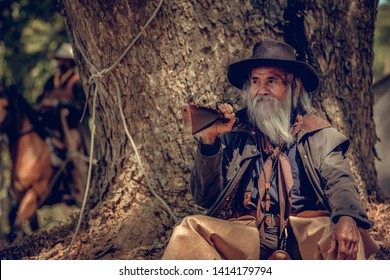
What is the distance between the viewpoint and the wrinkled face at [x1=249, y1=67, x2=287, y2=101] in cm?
510

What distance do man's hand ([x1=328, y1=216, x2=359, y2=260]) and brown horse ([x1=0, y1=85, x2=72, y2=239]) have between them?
18.8 feet

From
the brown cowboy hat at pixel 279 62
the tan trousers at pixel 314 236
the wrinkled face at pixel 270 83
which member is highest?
the brown cowboy hat at pixel 279 62

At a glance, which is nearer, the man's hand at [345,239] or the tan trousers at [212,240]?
the man's hand at [345,239]

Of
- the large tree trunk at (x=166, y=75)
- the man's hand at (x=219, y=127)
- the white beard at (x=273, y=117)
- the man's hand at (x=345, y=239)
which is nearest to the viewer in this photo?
the man's hand at (x=345, y=239)

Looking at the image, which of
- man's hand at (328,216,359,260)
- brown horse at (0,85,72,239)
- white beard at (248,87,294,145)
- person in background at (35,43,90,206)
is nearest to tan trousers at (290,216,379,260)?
man's hand at (328,216,359,260)

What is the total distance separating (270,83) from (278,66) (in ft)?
0.38

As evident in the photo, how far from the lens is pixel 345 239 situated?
15.2ft

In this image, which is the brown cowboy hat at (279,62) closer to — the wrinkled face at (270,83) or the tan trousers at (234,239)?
the wrinkled face at (270,83)

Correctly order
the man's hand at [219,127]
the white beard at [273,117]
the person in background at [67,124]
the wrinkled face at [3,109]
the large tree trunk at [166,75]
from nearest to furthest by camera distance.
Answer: the man's hand at [219,127] < the white beard at [273,117] < the large tree trunk at [166,75] < the wrinkled face at [3,109] < the person in background at [67,124]

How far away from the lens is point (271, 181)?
16.4 feet

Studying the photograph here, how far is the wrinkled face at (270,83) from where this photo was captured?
5.10 metres

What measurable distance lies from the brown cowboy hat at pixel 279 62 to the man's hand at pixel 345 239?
101 cm

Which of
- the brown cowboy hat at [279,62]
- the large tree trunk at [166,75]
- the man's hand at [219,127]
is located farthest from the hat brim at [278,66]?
the large tree trunk at [166,75]

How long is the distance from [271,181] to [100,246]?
170cm
